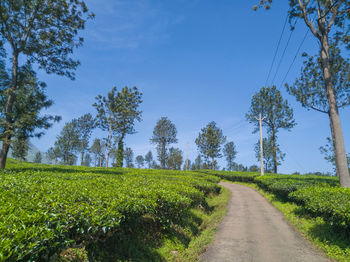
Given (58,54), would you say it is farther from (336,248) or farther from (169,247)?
(336,248)

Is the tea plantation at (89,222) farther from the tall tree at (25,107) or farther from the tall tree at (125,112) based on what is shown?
the tall tree at (125,112)

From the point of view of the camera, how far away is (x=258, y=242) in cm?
709

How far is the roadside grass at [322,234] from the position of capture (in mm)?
6141

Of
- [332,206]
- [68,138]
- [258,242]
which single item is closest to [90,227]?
[258,242]

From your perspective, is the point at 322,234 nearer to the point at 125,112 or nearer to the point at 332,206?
the point at 332,206

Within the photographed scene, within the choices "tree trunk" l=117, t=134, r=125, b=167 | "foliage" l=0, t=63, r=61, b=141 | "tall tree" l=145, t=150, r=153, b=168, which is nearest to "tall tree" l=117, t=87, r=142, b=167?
"tree trunk" l=117, t=134, r=125, b=167

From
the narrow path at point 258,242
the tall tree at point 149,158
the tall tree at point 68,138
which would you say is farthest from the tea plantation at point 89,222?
the tall tree at point 149,158

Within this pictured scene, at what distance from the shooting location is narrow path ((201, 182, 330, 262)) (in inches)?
236

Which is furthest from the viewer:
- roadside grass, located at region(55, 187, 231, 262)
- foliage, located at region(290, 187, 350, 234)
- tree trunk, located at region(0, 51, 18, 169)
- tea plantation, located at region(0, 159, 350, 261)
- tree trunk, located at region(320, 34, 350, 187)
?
tree trunk, located at region(0, 51, 18, 169)

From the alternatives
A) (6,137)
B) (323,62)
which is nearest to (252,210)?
(323,62)

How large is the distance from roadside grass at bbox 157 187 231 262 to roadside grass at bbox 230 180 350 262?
3.72 m

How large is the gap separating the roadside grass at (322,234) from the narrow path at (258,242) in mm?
328

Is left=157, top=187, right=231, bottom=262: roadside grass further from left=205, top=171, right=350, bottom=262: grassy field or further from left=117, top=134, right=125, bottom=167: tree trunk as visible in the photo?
left=117, top=134, right=125, bottom=167: tree trunk

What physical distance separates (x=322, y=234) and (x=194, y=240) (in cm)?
502
